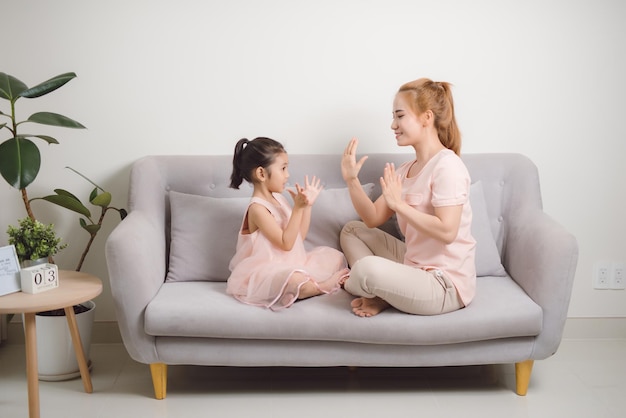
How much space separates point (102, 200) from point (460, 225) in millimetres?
1412

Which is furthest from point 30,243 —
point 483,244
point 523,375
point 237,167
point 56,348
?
point 523,375

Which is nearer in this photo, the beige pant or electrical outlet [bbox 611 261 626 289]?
the beige pant

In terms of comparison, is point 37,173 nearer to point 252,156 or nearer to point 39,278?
point 39,278

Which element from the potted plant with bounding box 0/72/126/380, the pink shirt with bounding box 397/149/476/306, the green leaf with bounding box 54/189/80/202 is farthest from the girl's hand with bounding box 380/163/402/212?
the green leaf with bounding box 54/189/80/202

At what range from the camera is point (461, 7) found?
10.4 feet

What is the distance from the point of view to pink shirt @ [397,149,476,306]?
2.58 meters

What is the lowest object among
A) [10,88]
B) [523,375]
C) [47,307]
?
[523,375]

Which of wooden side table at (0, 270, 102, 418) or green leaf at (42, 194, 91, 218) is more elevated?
green leaf at (42, 194, 91, 218)

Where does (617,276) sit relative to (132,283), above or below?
below

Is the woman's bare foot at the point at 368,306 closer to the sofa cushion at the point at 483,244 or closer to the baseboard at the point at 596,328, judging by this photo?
the sofa cushion at the point at 483,244

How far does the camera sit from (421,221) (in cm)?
254

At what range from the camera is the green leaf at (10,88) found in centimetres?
263

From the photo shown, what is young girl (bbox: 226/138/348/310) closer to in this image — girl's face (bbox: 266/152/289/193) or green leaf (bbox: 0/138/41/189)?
girl's face (bbox: 266/152/289/193)

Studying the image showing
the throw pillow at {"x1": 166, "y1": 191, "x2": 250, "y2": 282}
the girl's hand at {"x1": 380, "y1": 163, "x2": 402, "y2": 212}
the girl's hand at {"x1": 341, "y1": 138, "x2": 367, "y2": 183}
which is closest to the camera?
the girl's hand at {"x1": 380, "y1": 163, "x2": 402, "y2": 212}
